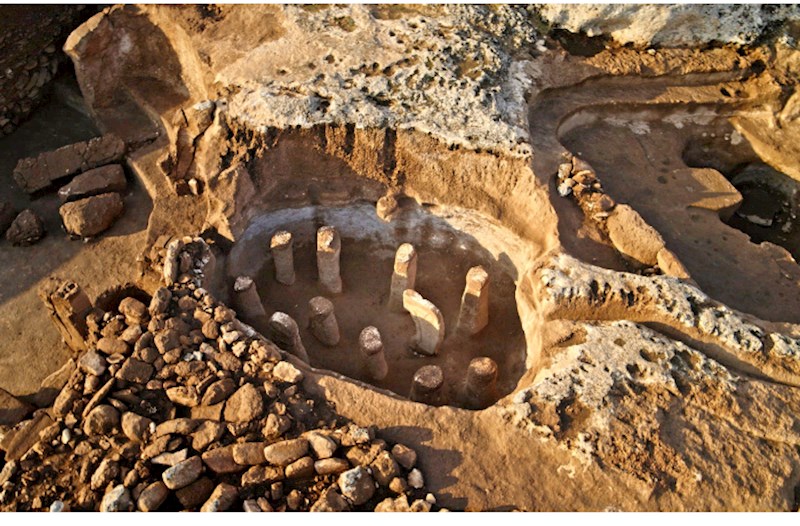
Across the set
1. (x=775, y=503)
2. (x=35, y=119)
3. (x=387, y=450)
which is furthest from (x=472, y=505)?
(x=35, y=119)

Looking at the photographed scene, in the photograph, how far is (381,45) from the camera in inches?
251

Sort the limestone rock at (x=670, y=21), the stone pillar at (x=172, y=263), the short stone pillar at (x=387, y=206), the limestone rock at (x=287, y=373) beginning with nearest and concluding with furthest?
the limestone rock at (x=287, y=373) < the stone pillar at (x=172, y=263) < the short stone pillar at (x=387, y=206) < the limestone rock at (x=670, y=21)

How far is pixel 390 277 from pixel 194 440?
296 centimetres

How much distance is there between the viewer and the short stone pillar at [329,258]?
19.2ft

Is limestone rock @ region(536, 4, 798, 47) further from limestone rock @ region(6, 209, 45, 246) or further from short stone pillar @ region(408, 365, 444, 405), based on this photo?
limestone rock @ region(6, 209, 45, 246)

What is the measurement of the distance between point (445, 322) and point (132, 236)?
340 centimetres

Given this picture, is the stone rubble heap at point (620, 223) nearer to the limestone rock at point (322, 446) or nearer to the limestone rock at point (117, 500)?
the limestone rock at point (322, 446)

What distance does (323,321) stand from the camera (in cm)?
563

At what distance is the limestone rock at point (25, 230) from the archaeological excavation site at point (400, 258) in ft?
0.08

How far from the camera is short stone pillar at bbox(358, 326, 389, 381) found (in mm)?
5273

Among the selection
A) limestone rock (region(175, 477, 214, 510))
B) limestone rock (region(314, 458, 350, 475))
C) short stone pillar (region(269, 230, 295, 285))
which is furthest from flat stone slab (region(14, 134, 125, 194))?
limestone rock (region(314, 458, 350, 475))

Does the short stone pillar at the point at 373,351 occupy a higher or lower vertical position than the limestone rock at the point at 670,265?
lower

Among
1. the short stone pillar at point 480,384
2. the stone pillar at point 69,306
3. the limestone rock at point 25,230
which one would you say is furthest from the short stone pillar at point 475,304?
the limestone rock at point 25,230

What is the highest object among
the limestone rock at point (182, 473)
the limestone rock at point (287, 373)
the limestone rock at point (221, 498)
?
the limestone rock at point (287, 373)
